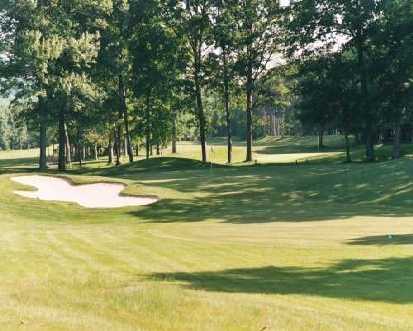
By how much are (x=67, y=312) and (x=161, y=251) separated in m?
7.80

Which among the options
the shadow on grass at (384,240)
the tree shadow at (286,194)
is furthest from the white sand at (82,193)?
the shadow on grass at (384,240)

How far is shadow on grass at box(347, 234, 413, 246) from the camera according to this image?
18594 mm

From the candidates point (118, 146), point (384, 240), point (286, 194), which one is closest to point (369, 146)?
point (286, 194)

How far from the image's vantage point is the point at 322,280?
13.5 metres

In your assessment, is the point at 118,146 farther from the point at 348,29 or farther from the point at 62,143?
the point at 348,29

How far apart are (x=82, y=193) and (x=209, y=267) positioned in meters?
20.8

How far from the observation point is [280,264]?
1543 cm

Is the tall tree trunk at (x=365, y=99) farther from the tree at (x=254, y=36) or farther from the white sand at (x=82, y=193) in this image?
the white sand at (x=82, y=193)

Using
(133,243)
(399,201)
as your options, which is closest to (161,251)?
(133,243)

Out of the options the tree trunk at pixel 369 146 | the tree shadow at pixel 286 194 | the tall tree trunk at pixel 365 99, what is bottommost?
the tree shadow at pixel 286 194

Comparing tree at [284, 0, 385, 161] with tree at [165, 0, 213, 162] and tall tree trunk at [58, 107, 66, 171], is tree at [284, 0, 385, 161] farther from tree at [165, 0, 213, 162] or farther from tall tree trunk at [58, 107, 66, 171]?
tall tree trunk at [58, 107, 66, 171]

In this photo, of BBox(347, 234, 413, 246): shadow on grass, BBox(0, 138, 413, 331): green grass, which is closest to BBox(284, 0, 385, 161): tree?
BBox(0, 138, 413, 331): green grass

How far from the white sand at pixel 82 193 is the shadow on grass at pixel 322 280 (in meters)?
18.1

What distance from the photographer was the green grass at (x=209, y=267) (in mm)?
9297
